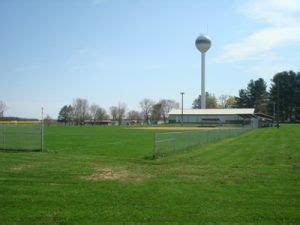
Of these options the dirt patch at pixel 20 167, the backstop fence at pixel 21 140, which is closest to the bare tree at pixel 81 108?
the backstop fence at pixel 21 140

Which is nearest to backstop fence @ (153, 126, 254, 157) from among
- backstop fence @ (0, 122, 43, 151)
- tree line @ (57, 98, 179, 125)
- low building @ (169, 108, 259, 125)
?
→ backstop fence @ (0, 122, 43, 151)

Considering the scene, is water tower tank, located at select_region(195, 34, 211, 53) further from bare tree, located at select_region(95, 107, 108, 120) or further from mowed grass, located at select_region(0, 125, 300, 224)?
mowed grass, located at select_region(0, 125, 300, 224)

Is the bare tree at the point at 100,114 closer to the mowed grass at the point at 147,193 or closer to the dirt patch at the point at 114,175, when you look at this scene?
the mowed grass at the point at 147,193

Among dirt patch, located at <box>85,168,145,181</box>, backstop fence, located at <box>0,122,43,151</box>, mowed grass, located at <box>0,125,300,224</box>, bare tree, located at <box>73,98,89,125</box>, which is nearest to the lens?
mowed grass, located at <box>0,125,300,224</box>

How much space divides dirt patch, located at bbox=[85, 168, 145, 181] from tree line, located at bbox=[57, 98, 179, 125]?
152274 mm

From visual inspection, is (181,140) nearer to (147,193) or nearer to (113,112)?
(147,193)

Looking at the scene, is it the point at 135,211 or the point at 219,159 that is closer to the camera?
the point at 135,211

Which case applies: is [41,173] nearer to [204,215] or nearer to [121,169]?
[121,169]

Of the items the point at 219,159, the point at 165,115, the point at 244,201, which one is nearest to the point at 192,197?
the point at 244,201

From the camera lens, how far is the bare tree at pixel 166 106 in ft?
587

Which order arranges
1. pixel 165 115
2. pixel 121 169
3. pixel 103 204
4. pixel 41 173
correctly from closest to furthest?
pixel 103 204, pixel 41 173, pixel 121 169, pixel 165 115

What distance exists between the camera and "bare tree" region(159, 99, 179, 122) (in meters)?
179

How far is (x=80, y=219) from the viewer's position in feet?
28.3

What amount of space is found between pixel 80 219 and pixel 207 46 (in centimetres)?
12619
